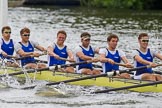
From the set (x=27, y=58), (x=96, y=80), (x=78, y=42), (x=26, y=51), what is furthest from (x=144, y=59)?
(x=78, y=42)

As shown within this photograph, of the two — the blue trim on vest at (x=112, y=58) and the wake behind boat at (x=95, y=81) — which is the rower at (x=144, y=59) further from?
the blue trim on vest at (x=112, y=58)

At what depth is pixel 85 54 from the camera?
49.6 feet

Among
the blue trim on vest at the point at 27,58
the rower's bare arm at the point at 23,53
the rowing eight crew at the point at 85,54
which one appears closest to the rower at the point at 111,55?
the rowing eight crew at the point at 85,54

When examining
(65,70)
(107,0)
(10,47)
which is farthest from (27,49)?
(107,0)

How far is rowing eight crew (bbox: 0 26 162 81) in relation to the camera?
1418 cm

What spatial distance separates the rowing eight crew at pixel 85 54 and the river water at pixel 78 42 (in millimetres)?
786

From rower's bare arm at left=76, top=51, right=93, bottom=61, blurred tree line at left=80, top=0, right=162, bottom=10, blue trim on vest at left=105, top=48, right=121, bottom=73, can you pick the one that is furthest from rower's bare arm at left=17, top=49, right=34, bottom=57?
blurred tree line at left=80, top=0, right=162, bottom=10

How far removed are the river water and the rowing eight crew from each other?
786mm

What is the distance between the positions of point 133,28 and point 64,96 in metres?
21.9

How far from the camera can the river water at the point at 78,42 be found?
13.1 meters

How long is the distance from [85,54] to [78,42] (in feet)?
38.4

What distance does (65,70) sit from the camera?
1492cm

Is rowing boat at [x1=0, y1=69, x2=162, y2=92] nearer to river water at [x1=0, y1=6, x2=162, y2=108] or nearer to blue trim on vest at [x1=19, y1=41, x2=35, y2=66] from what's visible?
river water at [x1=0, y1=6, x2=162, y2=108]

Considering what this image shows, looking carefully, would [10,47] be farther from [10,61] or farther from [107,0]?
[107,0]
